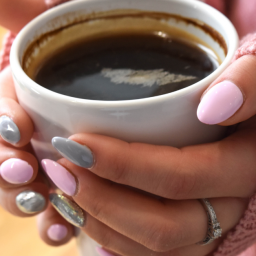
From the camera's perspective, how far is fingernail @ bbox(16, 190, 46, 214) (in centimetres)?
43

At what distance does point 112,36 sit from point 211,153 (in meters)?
0.32

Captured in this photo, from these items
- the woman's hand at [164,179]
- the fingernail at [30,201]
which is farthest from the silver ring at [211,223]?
the fingernail at [30,201]

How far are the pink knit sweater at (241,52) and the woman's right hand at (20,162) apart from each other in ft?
0.20

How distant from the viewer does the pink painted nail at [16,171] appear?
0.39 m

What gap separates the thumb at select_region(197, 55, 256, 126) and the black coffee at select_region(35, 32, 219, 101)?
11cm

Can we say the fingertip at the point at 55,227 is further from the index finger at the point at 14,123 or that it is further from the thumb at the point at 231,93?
the thumb at the point at 231,93

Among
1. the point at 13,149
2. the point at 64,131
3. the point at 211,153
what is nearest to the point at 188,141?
the point at 211,153

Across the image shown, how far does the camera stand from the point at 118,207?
358 millimetres

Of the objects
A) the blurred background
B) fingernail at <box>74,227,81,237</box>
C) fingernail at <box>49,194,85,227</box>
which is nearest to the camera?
fingernail at <box>49,194,85,227</box>

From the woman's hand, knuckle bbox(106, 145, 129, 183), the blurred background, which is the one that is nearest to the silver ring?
the woman's hand

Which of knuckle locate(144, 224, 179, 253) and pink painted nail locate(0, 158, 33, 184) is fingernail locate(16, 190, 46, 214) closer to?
pink painted nail locate(0, 158, 33, 184)

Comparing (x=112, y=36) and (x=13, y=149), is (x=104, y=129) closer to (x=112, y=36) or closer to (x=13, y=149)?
(x=13, y=149)

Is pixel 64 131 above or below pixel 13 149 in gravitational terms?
above

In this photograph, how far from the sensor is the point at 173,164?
0.33 m
